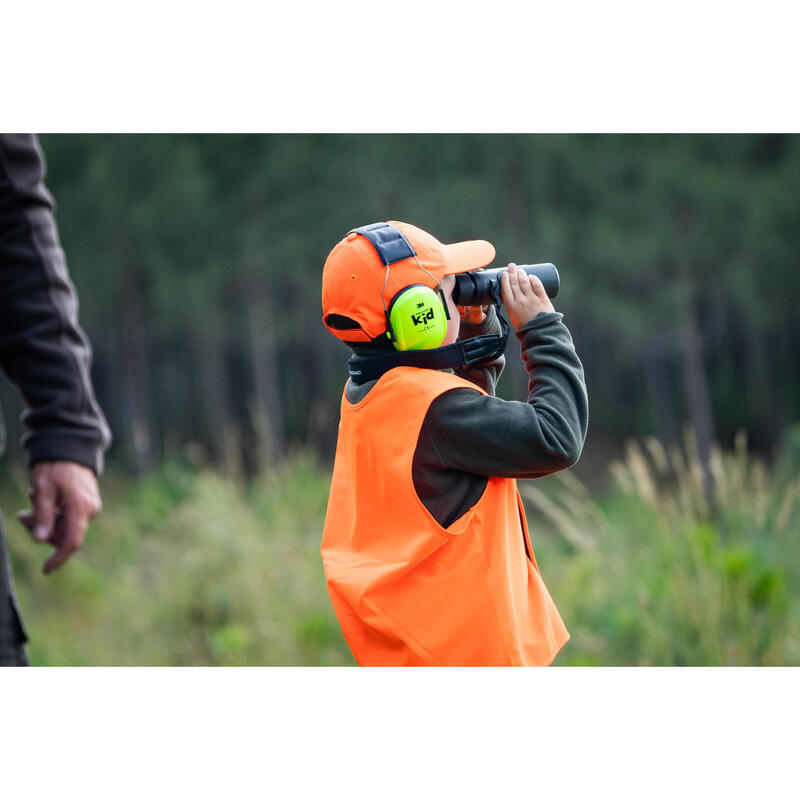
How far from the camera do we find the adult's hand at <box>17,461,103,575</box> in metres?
1.52

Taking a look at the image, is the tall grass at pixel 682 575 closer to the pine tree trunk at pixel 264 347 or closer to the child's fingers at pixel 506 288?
the child's fingers at pixel 506 288

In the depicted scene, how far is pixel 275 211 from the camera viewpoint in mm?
7520

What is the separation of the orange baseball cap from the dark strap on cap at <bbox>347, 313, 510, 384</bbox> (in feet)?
0.16

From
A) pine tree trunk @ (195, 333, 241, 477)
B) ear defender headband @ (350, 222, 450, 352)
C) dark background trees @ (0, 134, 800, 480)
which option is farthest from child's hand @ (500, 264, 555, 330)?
pine tree trunk @ (195, 333, 241, 477)

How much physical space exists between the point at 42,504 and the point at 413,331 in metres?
0.76

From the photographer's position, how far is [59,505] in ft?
5.05

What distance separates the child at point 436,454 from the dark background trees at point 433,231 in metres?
4.59

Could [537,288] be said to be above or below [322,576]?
above

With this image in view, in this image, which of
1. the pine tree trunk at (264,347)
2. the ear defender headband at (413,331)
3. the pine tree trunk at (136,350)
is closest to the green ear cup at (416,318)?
the ear defender headband at (413,331)

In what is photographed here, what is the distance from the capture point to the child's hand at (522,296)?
1.45 meters

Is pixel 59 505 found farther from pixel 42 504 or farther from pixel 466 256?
pixel 466 256

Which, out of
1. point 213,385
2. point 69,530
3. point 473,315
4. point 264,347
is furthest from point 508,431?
point 213,385

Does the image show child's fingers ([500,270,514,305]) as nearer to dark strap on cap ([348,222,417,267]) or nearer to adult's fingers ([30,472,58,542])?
dark strap on cap ([348,222,417,267])

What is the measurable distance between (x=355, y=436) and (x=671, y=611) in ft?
7.61
